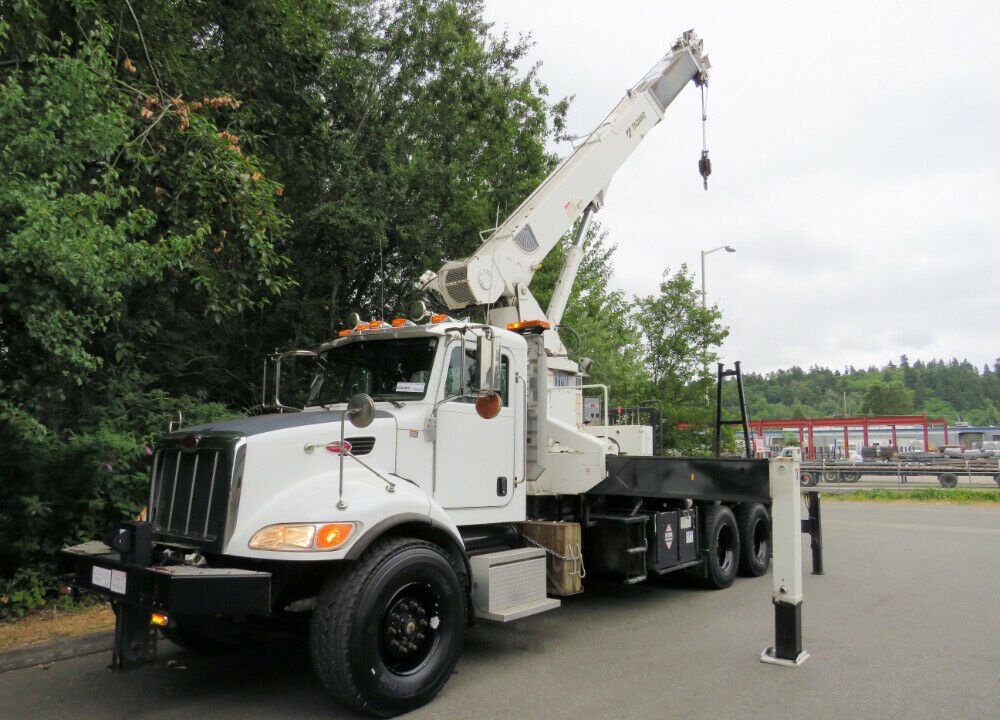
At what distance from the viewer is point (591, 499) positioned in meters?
7.41

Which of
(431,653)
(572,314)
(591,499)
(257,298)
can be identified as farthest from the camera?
(572,314)

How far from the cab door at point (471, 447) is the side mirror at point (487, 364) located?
8.3 inches

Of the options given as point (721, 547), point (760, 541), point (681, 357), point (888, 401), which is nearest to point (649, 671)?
point (721, 547)

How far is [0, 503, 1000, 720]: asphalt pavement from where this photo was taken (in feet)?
15.1

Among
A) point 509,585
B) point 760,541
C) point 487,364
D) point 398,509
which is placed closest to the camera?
point 398,509

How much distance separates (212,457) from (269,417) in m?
0.66

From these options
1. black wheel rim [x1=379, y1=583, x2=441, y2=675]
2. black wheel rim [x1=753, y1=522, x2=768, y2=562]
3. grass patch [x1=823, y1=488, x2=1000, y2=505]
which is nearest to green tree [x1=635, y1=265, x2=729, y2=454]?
black wheel rim [x1=753, y1=522, x2=768, y2=562]

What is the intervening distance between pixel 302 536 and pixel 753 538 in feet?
23.3

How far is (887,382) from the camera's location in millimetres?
111812

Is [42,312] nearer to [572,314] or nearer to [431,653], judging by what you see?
[431,653]

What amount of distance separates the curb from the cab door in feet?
9.09

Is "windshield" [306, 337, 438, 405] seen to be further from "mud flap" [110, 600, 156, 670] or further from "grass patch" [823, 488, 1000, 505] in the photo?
"grass patch" [823, 488, 1000, 505]

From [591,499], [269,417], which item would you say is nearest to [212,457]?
[269,417]

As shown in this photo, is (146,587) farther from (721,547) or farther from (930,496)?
(930,496)
